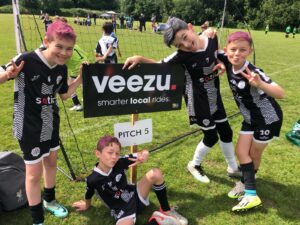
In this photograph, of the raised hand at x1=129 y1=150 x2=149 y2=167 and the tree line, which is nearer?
the raised hand at x1=129 y1=150 x2=149 y2=167

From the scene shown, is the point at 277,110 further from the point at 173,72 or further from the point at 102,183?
the point at 102,183

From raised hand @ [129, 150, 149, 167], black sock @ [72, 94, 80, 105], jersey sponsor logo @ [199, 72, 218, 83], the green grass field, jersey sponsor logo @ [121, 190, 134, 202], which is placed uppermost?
jersey sponsor logo @ [199, 72, 218, 83]

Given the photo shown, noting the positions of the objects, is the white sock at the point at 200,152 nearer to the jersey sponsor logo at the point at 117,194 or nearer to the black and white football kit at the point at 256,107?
the black and white football kit at the point at 256,107

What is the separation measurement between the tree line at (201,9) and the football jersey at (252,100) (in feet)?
6.86

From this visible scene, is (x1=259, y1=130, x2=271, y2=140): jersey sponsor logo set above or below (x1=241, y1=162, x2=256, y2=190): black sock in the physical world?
above

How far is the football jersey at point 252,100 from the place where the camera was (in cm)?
335

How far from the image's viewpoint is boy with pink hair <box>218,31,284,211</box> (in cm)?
320

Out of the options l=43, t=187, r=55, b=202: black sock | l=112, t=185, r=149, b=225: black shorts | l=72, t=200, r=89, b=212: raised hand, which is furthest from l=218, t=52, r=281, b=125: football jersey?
l=43, t=187, r=55, b=202: black sock

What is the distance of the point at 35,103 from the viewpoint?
2.83 m

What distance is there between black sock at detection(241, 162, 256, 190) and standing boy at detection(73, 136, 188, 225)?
825mm

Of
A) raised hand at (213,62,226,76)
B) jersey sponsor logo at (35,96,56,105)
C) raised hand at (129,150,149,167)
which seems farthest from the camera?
raised hand at (213,62,226,76)

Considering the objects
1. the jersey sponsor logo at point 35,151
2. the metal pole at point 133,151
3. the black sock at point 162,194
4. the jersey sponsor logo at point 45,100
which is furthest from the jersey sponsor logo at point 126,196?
the jersey sponsor logo at point 45,100

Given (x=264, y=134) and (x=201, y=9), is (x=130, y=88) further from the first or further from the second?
(x=201, y=9)

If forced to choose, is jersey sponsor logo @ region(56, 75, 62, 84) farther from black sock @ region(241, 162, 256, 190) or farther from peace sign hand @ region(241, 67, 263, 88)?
black sock @ region(241, 162, 256, 190)
